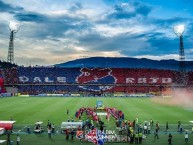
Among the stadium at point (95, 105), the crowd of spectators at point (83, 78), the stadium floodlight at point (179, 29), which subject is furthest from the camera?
the crowd of spectators at point (83, 78)

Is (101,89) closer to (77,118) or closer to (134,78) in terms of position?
(134,78)

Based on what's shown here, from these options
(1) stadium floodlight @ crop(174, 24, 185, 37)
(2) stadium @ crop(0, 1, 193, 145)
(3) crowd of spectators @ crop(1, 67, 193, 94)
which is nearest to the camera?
(2) stadium @ crop(0, 1, 193, 145)

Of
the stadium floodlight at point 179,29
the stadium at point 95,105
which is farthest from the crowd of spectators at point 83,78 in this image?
the stadium floodlight at point 179,29

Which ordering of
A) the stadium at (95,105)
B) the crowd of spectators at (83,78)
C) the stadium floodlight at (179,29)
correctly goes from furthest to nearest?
the crowd of spectators at (83,78), the stadium floodlight at (179,29), the stadium at (95,105)

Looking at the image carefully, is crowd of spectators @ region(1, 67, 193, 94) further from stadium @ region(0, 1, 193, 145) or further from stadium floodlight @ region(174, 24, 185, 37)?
stadium floodlight @ region(174, 24, 185, 37)

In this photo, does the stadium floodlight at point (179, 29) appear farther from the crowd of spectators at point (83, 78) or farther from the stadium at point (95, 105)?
the crowd of spectators at point (83, 78)

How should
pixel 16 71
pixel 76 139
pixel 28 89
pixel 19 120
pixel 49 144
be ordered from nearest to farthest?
pixel 49 144 < pixel 76 139 < pixel 19 120 < pixel 28 89 < pixel 16 71

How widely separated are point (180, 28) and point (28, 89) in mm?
58387

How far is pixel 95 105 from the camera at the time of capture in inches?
2539

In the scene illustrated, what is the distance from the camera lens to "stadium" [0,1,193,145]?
112 feet

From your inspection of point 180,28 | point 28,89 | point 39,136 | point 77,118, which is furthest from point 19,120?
point 28,89

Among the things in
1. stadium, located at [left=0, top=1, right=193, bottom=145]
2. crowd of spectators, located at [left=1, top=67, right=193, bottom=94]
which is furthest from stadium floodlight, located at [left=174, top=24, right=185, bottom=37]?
crowd of spectators, located at [left=1, top=67, right=193, bottom=94]

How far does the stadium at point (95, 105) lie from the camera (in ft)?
112

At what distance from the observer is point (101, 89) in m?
121
